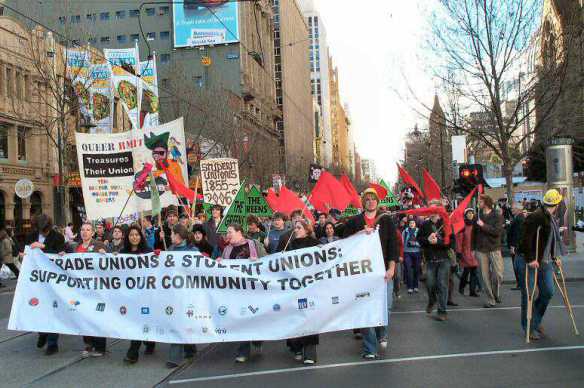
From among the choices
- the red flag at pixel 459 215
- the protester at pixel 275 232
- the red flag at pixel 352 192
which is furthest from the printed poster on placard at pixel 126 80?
the red flag at pixel 459 215

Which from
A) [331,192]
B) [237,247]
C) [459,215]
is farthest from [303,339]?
[331,192]

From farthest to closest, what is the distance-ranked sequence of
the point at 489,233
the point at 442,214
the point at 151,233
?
the point at 151,233
the point at 489,233
the point at 442,214

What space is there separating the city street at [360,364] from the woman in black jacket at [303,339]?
0.13 m

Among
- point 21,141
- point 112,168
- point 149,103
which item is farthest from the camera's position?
point 21,141

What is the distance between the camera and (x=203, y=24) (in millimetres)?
66438

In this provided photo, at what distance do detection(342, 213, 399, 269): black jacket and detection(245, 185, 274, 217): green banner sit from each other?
564 cm

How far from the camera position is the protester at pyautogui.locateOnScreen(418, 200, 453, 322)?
896cm

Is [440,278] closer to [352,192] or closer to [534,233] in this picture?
[534,233]

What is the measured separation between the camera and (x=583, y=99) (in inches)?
822

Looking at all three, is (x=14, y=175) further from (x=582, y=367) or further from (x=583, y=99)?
(x=582, y=367)

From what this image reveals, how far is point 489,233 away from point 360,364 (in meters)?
4.79

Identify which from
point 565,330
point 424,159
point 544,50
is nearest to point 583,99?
point 544,50

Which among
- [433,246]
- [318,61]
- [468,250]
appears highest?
[318,61]

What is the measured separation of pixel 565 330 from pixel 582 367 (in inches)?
75.3
